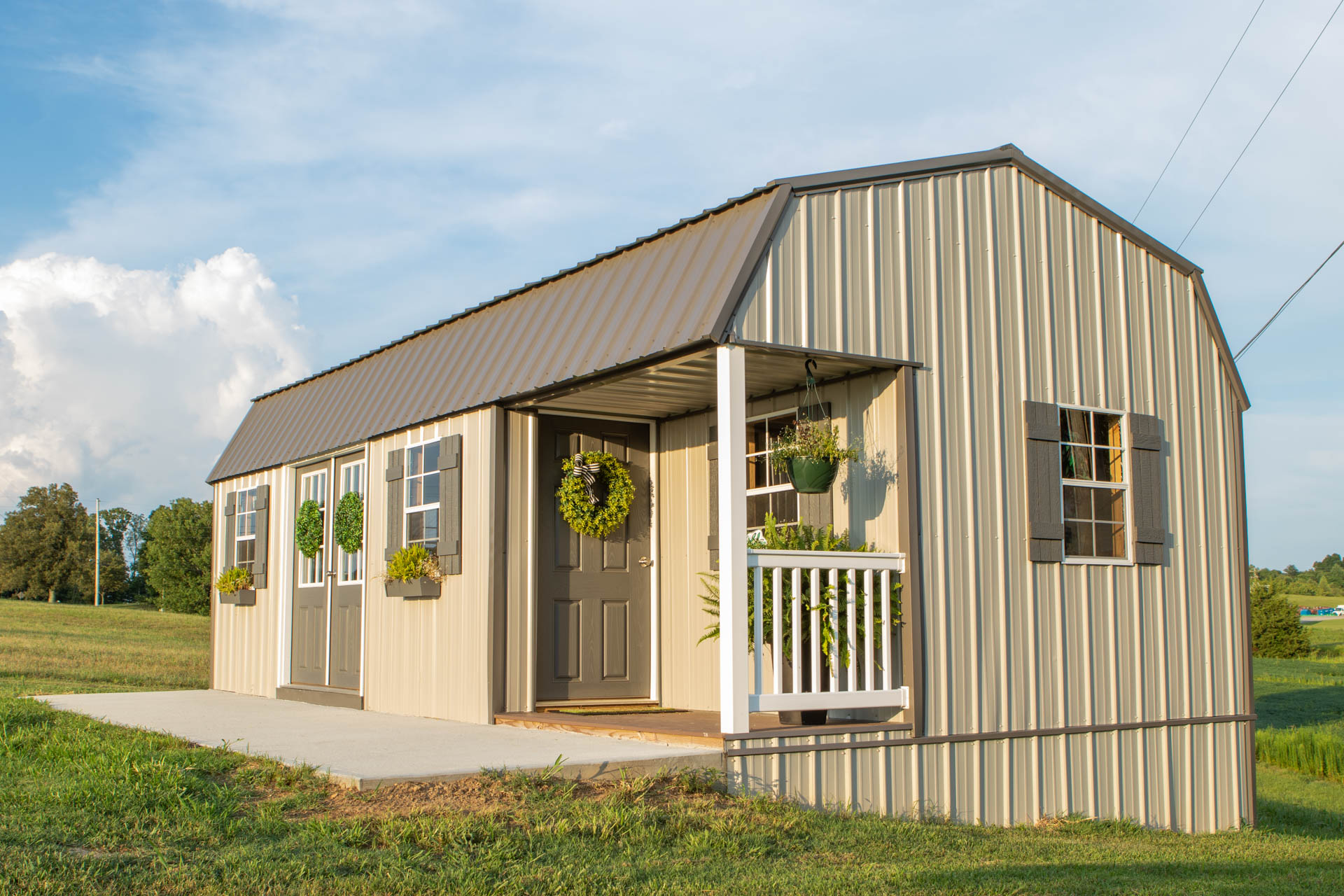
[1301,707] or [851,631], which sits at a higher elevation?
[851,631]

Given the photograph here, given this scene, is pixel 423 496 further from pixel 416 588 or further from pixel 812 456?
pixel 812 456

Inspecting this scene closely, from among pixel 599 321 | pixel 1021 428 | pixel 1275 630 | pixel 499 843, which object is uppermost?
pixel 599 321

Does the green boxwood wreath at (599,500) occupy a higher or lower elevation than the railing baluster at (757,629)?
higher

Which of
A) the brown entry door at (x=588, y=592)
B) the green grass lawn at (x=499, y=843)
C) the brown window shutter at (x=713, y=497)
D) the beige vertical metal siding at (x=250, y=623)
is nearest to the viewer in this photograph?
the green grass lawn at (x=499, y=843)

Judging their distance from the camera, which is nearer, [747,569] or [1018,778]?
[747,569]

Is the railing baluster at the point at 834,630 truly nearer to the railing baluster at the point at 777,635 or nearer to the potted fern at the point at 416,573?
the railing baluster at the point at 777,635

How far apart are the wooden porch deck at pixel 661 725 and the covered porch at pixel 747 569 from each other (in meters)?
0.01

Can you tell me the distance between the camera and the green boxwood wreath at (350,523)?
10.1 metres

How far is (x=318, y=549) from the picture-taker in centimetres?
1098

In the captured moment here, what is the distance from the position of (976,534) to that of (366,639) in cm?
543

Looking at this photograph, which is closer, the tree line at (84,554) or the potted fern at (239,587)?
the potted fern at (239,587)

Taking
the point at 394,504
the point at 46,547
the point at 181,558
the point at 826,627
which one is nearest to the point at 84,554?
the point at 46,547

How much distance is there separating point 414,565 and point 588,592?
1.39m

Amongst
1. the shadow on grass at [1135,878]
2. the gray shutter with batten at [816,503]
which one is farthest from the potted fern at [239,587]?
the shadow on grass at [1135,878]
